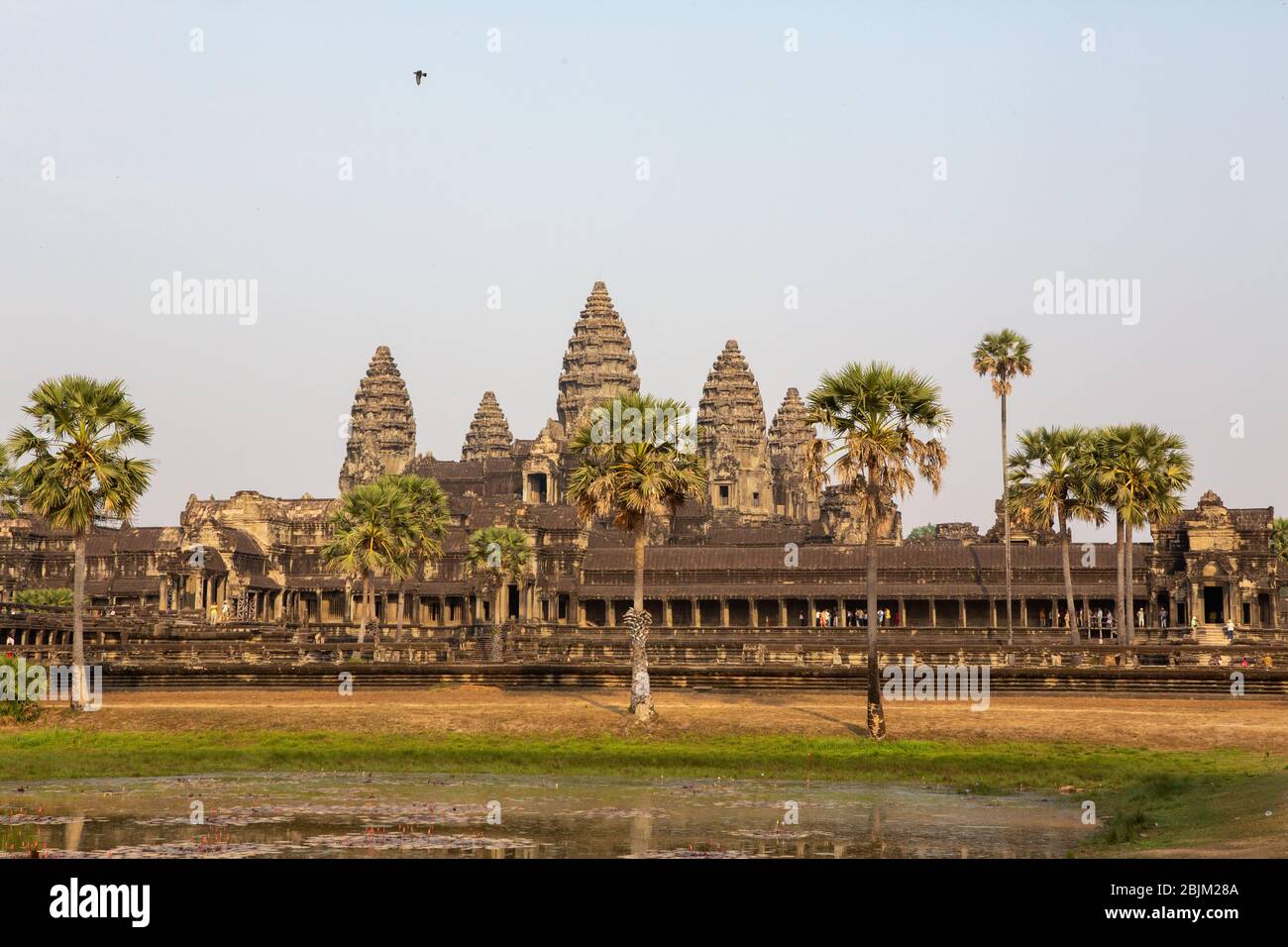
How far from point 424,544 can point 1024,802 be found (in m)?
48.8

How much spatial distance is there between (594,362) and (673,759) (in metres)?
144

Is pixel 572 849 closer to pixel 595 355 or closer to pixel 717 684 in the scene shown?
pixel 717 684

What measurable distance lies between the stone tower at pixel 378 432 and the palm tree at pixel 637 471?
149m

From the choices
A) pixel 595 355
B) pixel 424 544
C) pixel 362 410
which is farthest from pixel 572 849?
pixel 362 410

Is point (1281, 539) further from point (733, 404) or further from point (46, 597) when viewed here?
point (46, 597)

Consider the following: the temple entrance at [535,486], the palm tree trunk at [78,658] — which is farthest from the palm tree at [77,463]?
the temple entrance at [535,486]

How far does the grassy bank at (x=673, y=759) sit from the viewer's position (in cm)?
3538

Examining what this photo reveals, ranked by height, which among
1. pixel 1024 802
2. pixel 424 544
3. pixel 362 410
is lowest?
pixel 1024 802


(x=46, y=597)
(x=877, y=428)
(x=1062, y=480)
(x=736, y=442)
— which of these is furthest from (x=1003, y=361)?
(x=736, y=442)

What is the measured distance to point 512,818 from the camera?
29.7m

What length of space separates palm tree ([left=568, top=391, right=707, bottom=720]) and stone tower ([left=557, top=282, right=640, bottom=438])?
131498 millimetres

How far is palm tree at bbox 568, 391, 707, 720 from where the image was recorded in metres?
44.9

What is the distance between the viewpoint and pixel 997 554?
101438 millimetres

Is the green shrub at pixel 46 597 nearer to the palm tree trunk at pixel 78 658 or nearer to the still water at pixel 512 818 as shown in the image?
the palm tree trunk at pixel 78 658
